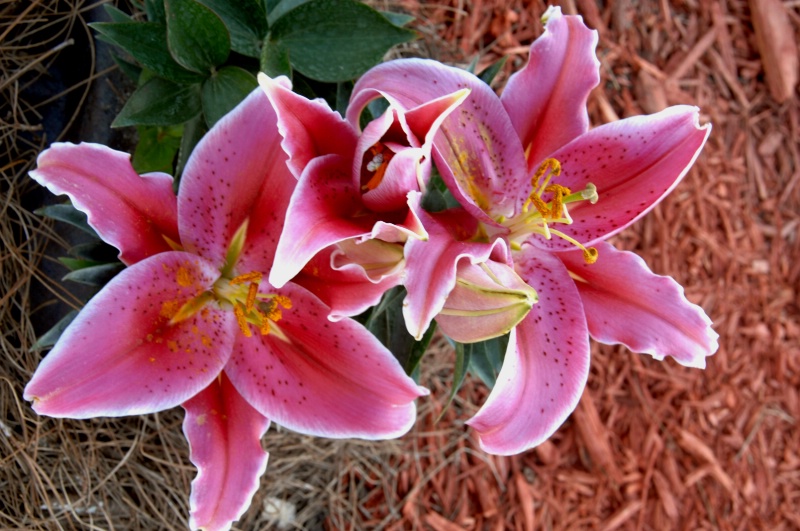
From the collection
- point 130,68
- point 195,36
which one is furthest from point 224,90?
point 130,68

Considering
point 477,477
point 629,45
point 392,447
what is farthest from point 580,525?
point 629,45

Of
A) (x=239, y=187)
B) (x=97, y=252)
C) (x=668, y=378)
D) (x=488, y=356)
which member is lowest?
(x=668, y=378)

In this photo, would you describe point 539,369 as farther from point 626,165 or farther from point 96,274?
point 96,274

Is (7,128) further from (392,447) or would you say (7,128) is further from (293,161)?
(392,447)

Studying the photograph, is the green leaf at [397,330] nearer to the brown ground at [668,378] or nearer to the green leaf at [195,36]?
the green leaf at [195,36]

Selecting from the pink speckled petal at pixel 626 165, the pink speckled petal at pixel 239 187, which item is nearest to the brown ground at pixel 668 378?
the pink speckled petal at pixel 239 187

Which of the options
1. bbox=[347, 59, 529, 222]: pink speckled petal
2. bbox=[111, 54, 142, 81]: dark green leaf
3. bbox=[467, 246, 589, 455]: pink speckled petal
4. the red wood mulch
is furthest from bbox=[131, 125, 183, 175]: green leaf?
the red wood mulch
